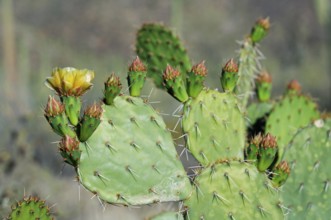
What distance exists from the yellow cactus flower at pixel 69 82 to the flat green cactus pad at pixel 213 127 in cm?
45

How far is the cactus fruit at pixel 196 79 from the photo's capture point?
265 centimetres

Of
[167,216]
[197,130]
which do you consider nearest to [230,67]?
[197,130]

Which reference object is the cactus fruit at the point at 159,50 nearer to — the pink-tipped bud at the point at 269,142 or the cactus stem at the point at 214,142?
the cactus stem at the point at 214,142

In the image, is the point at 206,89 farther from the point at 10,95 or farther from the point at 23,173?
the point at 10,95

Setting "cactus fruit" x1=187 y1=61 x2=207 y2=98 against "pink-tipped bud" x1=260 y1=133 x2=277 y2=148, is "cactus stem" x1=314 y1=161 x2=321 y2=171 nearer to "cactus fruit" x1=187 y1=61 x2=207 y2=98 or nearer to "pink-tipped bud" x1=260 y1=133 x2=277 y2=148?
"pink-tipped bud" x1=260 y1=133 x2=277 y2=148

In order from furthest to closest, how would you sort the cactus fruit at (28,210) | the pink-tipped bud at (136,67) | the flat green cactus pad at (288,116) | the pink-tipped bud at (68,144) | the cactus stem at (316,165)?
the flat green cactus pad at (288,116) → the cactus stem at (316,165) → the pink-tipped bud at (136,67) → the cactus fruit at (28,210) → the pink-tipped bud at (68,144)

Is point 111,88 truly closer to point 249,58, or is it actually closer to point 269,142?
point 269,142

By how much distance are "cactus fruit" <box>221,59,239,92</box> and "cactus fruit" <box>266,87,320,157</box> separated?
530mm

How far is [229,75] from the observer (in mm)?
2781

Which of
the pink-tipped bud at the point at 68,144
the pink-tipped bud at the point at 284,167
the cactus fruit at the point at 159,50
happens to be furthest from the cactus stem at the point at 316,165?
the pink-tipped bud at the point at 68,144

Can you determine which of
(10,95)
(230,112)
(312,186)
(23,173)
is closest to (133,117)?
(230,112)

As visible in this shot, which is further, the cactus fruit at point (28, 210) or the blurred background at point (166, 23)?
the blurred background at point (166, 23)

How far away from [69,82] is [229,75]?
668 millimetres

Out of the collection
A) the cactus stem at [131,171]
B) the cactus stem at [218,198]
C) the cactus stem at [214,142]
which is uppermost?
the cactus stem at [214,142]
